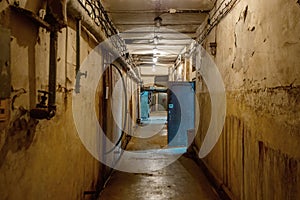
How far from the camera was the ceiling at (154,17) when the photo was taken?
3971 mm

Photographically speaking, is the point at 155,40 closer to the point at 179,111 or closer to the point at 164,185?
the point at 179,111

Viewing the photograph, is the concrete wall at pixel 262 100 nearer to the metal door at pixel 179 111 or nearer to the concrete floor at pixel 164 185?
the concrete floor at pixel 164 185

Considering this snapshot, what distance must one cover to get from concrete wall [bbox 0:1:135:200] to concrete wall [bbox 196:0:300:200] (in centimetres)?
146

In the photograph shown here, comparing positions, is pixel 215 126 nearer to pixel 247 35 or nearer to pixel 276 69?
pixel 247 35

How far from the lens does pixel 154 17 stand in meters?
4.62

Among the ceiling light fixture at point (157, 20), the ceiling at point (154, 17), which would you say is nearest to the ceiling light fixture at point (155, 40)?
the ceiling at point (154, 17)

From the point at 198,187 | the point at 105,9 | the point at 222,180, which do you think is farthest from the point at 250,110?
the point at 105,9

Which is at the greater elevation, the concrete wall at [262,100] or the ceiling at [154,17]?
the ceiling at [154,17]

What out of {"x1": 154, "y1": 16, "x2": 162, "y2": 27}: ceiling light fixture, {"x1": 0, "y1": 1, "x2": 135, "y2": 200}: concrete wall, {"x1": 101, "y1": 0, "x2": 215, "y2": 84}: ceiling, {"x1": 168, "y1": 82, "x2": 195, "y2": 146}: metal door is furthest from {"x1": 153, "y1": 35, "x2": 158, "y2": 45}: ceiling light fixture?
{"x1": 0, "y1": 1, "x2": 135, "y2": 200}: concrete wall

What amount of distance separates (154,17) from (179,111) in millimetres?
2981

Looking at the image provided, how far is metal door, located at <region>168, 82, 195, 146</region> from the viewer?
6.90 meters

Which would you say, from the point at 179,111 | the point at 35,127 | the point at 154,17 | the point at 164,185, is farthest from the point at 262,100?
the point at 179,111

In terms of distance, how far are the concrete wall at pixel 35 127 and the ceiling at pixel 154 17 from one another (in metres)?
1.92

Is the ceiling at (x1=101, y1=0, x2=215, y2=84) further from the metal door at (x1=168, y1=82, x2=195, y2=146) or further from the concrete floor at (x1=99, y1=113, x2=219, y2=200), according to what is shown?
the concrete floor at (x1=99, y1=113, x2=219, y2=200)
